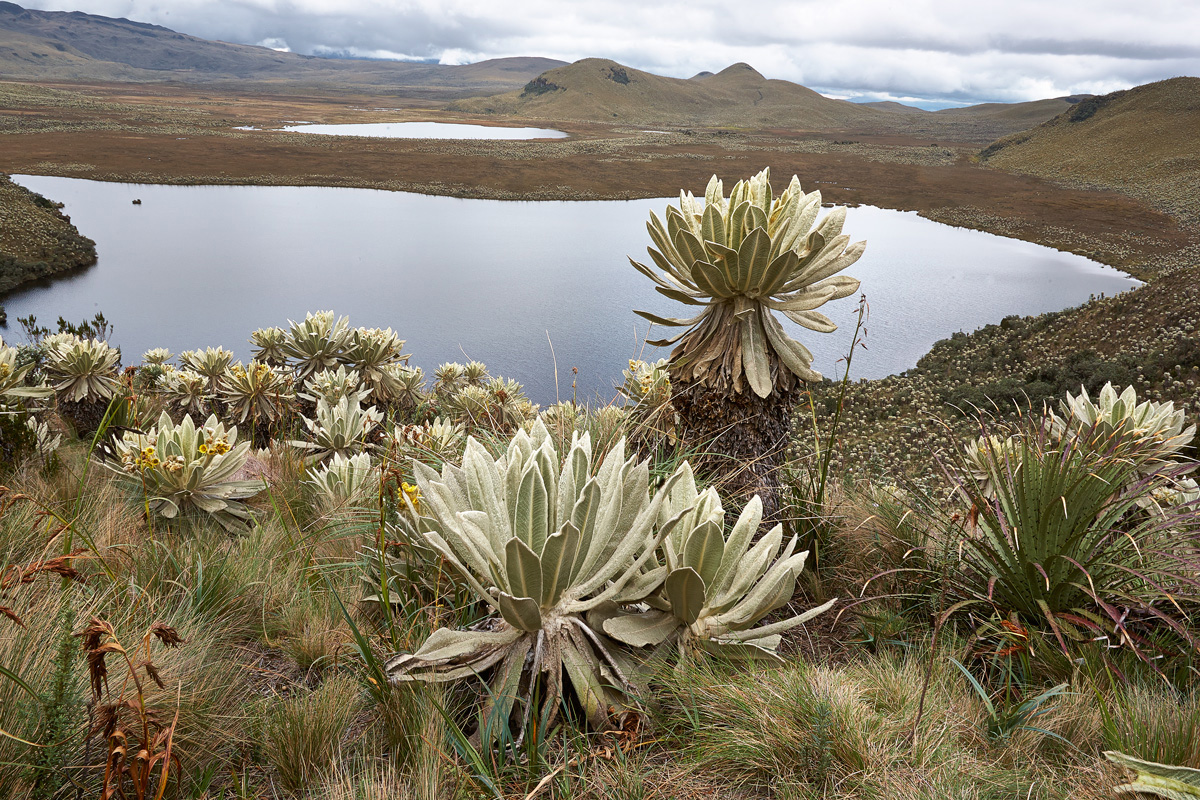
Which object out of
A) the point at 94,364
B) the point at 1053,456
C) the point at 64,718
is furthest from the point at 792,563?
the point at 94,364

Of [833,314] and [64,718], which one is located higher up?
[64,718]

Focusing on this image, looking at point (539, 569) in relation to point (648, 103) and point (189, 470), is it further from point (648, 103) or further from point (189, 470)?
point (648, 103)

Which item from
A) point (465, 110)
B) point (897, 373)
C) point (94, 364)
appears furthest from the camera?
point (465, 110)

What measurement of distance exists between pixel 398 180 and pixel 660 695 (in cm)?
4106

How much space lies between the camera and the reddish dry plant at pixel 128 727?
124 cm

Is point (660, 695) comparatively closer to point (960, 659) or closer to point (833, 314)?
point (960, 659)

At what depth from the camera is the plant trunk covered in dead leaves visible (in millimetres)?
2941

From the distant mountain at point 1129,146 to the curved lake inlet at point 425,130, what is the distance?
4519 centimetres

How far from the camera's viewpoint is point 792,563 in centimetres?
186

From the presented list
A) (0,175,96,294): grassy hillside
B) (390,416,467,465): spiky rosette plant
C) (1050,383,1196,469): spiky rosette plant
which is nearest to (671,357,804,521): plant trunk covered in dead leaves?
(390,416,467,465): spiky rosette plant

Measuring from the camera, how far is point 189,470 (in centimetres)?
316

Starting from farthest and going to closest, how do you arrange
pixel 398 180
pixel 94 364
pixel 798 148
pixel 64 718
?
pixel 798 148 → pixel 398 180 → pixel 94 364 → pixel 64 718

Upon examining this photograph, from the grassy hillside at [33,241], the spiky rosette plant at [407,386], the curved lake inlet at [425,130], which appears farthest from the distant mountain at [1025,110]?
the spiky rosette plant at [407,386]

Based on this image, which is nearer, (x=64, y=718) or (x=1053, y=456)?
(x=64, y=718)
